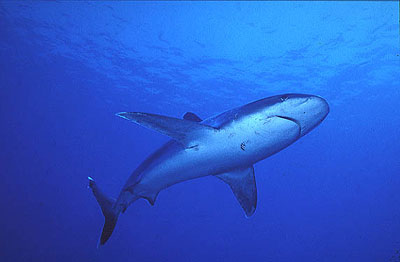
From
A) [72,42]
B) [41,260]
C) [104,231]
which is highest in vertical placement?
[72,42]

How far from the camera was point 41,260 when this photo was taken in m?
22.2

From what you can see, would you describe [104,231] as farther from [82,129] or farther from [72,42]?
[82,129]

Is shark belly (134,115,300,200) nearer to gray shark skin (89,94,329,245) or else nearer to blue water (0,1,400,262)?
gray shark skin (89,94,329,245)

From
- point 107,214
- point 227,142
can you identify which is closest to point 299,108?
point 227,142

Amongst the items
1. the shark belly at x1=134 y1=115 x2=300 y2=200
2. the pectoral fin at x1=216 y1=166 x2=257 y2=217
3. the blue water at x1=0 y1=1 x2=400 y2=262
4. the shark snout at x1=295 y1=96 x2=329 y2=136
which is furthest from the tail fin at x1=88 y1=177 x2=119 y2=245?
the blue water at x1=0 y1=1 x2=400 y2=262

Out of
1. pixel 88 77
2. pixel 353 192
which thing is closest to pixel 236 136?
pixel 88 77

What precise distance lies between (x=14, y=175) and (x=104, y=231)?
50.1m

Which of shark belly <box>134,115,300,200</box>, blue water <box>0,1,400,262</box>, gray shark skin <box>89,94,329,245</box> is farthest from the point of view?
blue water <box>0,1,400,262</box>

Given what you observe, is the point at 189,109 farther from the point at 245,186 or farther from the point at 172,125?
the point at 172,125

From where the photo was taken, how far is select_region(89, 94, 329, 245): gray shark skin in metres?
2.66

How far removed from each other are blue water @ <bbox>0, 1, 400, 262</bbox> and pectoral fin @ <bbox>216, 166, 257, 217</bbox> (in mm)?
11236

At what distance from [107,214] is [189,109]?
27.1 meters

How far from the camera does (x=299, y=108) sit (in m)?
2.55

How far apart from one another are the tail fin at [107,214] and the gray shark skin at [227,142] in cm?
2
